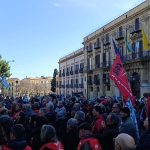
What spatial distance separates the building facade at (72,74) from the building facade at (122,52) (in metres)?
4.83

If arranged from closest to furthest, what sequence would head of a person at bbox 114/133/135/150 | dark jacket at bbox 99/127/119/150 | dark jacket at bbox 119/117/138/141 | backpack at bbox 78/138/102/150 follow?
1. head of a person at bbox 114/133/135/150
2. backpack at bbox 78/138/102/150
3. dark jacket at bbox 99/127/119/150
4. dark jacket at bbox 119/117/138/141

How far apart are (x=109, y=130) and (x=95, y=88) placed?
4948 cm

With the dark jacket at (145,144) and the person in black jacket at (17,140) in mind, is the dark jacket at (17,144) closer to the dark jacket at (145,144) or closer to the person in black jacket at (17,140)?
the person in black jacket at (17,140)

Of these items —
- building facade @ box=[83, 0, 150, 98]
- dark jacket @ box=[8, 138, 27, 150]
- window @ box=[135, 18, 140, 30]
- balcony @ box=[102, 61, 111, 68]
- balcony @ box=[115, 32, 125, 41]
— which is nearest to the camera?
dark jacket @ box=[8, 138, 27, 150]

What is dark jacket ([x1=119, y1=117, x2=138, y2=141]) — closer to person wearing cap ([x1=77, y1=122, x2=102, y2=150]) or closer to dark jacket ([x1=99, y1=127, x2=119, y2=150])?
dark jacket ([x1=99, y1=127, x2=119, y2=150])

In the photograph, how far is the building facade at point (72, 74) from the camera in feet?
221

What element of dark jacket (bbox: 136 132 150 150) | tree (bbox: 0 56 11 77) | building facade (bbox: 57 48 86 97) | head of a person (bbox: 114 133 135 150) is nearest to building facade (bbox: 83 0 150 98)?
building facade (bbox: 57 48 86 97)

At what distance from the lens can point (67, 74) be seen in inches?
3130

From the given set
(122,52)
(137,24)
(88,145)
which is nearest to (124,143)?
(88,145)

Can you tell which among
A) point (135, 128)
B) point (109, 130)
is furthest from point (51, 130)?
point (135, 128)

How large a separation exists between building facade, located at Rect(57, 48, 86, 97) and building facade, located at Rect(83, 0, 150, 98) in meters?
4.83

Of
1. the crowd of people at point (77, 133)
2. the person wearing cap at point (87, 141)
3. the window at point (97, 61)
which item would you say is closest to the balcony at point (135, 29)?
the window at point (97, 61)

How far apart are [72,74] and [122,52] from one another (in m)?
28.9

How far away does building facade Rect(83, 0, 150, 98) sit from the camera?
40.2 m
